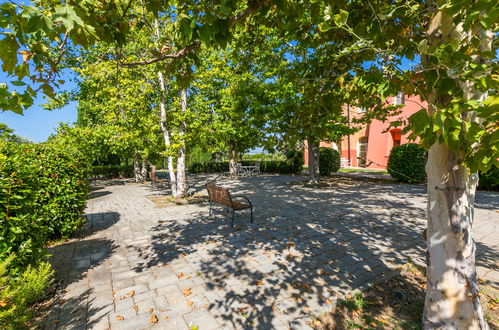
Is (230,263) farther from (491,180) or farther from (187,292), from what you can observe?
(491,180)

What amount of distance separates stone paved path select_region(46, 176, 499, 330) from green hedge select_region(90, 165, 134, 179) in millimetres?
17644

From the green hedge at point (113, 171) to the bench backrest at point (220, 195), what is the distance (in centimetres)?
1974

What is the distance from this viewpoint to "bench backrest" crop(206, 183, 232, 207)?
659 centimetres

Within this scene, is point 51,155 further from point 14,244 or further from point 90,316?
point 90,316

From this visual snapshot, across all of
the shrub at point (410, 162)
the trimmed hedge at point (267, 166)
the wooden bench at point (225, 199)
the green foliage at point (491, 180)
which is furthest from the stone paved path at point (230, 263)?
the trimmed hedge at point (267, 166)

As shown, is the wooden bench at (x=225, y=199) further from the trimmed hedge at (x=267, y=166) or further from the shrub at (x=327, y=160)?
the shrub at (x=327, y=160)

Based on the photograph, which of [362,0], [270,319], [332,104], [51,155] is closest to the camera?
[270,319]

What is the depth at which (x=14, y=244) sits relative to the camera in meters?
2.94

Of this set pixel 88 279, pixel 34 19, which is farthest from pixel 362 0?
pixel 88 279

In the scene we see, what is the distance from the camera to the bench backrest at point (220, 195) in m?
6.59

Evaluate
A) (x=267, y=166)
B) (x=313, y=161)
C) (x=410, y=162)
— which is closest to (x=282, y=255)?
(x=313, y=161)

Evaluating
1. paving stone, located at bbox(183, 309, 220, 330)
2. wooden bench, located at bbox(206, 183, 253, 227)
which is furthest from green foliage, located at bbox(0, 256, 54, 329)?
wooden bench, located at bbox(206, 183, 253, 227)

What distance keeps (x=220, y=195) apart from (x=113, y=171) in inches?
823

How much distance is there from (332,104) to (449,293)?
2.59 m
